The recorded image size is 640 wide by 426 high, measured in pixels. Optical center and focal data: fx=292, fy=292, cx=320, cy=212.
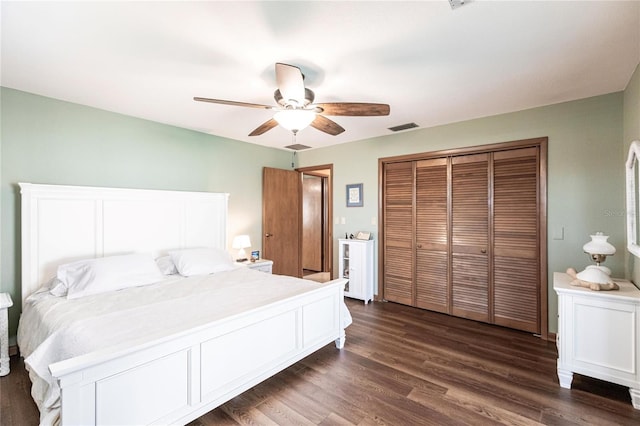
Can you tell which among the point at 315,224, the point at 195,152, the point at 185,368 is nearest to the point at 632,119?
the point at 185,368

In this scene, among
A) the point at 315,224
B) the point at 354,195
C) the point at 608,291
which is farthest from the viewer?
the point at 315,224

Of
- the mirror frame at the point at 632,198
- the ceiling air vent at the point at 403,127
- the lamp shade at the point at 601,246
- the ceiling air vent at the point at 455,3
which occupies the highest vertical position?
Result: the ceiling air vent at the point at 403,127

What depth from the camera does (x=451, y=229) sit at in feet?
12.1

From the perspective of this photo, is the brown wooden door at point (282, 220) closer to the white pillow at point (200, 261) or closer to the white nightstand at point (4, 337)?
the white pillow at point (200, 261)

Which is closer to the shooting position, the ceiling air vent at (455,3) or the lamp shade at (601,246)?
the ceiling air vent at (455,3)

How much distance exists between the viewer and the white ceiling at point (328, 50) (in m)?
1.62

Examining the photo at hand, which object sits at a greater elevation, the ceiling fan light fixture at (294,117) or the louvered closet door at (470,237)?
the ceiling fan light fixture at (294,117)

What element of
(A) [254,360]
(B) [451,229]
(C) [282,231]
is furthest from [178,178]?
(B) [451,229]

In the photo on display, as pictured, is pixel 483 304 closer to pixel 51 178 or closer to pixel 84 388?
pixel 84 388

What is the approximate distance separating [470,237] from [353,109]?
2343 millimetres

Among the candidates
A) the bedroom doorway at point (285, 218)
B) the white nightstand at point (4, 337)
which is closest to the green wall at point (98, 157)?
the bedroom doorway at point (285, 218)

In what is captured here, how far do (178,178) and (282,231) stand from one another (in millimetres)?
1852

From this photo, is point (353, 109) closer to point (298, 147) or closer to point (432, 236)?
point (432, 236)

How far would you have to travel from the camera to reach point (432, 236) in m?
3.85
